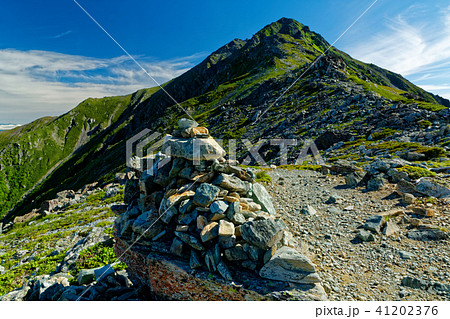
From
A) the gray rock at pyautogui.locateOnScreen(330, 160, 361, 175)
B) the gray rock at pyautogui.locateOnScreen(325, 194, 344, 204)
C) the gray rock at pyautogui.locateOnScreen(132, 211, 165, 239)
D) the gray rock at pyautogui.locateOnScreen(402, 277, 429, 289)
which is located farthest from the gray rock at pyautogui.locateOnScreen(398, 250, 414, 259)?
the gray rock at pyautogui.locateOnScreen(330, 160, 361, 175)

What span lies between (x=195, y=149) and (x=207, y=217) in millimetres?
3637

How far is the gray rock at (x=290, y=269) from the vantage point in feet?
22.4

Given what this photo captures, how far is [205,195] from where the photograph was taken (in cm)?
917

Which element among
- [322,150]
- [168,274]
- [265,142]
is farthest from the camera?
[265,142]

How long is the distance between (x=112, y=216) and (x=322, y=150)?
141ft

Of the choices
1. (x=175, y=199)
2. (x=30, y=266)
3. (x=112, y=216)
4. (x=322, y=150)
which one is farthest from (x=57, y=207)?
(x=322, y=150)

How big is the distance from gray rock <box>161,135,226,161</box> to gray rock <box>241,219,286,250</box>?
176 inches

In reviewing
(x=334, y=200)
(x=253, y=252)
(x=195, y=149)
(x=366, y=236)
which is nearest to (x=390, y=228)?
(x=366, y=236)

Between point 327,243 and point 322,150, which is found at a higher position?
point 322,150

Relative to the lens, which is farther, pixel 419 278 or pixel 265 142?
pixel 265 142

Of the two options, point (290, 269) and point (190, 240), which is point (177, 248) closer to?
point (190, 240)

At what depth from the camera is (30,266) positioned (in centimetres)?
1638

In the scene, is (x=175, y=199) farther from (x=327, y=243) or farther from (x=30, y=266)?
(x=30, y=266)
